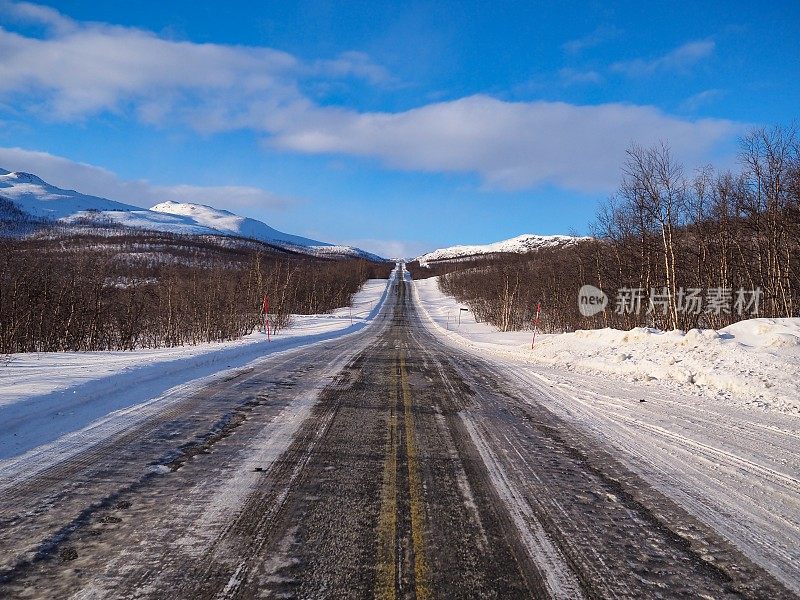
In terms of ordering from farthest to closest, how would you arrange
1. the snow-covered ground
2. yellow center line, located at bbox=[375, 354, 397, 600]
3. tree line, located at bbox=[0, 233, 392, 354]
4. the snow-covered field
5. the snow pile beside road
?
tree line, located at bbox=[0, 233, 392, 354], the snow pile beside road, the snow-covered ground, the snow-covered field, yellow center line, located at bbox=[375, 354, 397, 600]

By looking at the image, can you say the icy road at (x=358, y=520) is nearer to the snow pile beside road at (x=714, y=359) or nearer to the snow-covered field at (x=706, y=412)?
the snow-covered field at (x=706, y=412)

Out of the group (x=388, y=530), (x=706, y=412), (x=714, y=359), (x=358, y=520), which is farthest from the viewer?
(x=714, y=359)

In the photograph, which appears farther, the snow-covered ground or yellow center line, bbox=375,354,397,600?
the snow-covered ground

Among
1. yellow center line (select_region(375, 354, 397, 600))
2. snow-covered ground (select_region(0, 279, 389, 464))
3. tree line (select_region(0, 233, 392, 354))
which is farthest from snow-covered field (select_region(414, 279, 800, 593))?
tree line (select_region(0, 233, 392, 354))

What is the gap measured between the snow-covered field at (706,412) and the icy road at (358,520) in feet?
0.36

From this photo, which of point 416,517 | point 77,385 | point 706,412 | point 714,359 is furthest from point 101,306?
point 714,359

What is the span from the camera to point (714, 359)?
11.5 metres

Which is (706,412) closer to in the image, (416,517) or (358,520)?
(416,517)

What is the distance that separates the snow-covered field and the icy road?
111 mm

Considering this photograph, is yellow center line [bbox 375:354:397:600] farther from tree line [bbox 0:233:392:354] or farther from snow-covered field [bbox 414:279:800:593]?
tree line [bbox 0:233:392:354]

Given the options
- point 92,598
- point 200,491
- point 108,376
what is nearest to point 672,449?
point 200,491

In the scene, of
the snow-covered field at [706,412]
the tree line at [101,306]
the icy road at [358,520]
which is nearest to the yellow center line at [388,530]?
the icy road at [358,520]

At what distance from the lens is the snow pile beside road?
31.5 feet

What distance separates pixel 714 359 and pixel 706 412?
12.9 ft
